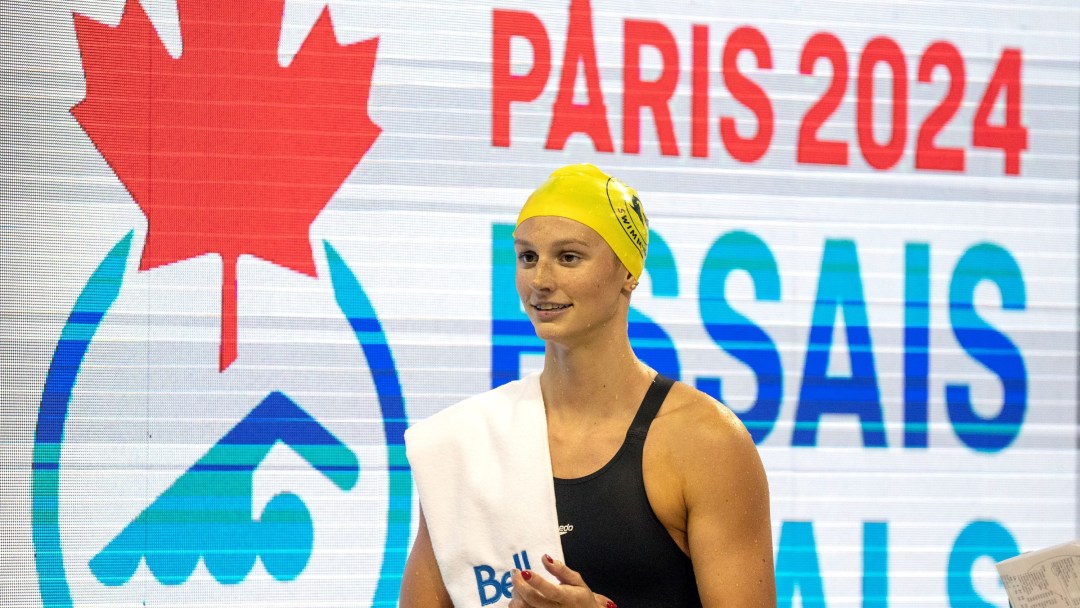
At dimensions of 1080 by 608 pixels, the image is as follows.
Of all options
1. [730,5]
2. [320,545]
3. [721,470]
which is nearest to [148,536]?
[320,545]

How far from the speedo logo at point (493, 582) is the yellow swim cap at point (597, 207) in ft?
2.03

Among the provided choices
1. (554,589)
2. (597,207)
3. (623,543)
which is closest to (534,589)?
(554,589)

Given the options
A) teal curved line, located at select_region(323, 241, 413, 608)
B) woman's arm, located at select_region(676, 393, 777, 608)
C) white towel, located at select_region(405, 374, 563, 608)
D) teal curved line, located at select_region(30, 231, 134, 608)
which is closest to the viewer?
woman's arm, located at select_region(676, 393, 777, 608)

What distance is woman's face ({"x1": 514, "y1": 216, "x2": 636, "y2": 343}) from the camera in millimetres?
Answer: 2375

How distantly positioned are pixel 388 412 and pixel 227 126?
92 cm

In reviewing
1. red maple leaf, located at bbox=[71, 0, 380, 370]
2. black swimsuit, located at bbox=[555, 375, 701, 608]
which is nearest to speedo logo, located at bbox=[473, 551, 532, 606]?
black swimsuit, located at bbox=[555, 375, 701, 608]

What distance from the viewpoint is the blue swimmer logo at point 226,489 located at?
11.0 ft

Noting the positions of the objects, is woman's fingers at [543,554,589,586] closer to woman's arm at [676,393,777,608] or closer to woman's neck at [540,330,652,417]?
woman's arm at [676,393,777,608]

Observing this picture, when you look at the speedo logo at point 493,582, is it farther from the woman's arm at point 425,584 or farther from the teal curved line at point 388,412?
the teal curved line at point 388,412

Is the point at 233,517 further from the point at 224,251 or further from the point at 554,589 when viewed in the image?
the point at 554,589

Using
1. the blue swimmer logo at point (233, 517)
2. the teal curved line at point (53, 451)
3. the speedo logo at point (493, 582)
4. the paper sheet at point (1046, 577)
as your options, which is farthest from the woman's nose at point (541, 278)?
the teal curved line at point (53, 451)

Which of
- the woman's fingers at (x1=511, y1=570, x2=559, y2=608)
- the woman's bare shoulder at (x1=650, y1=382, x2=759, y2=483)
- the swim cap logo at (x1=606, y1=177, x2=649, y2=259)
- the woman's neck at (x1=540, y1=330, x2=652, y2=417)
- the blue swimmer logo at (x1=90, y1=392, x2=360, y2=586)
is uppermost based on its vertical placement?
the swim cap logo at (x1=606, y1=177, x2=649, y2=259)

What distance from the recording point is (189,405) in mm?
3396

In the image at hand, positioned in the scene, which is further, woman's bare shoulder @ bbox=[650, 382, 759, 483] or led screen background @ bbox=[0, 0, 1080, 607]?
led screen background @ bbox=[0, 0, 1080, 607]
